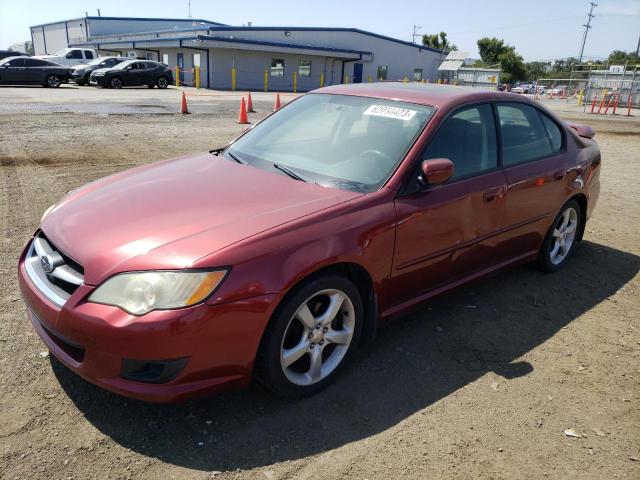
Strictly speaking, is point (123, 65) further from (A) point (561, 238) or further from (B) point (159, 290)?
(B) point (159, 290)

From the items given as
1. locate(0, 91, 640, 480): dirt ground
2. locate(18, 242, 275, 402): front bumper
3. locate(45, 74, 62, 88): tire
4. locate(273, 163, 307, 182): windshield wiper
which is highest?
locate(273, 163, 307, 182): windshield wiper

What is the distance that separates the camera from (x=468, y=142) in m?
3.60

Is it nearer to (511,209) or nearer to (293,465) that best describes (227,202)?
(293,465)

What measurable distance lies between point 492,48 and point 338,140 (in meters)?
73.7

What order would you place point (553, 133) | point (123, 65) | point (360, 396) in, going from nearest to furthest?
point (360, 396) → point (553, 133) → point (123, 65)

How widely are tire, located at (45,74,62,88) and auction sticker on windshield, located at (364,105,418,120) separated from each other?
27.4 metres

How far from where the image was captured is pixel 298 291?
102 inches

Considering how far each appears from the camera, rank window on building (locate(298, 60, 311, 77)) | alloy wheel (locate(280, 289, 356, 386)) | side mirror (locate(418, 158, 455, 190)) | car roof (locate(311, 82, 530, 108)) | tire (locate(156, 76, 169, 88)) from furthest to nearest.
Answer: window on building (locate(298, 60, 311, 77)), tire (locate(156, 76, 169, 88)), car roof (locate(311, 82, 530, 108)), side mirror (locate(418, 158, 455, 190)), alloy wheel (locate(280, 289, 356, 386))

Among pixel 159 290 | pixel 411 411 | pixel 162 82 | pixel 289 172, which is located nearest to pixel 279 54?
pixel 162 82

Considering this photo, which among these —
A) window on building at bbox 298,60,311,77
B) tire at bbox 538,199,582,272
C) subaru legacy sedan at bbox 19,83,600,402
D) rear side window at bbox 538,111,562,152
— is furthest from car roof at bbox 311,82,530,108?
window on building at bbox 298,60,311,77

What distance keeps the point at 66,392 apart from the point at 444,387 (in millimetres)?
2111

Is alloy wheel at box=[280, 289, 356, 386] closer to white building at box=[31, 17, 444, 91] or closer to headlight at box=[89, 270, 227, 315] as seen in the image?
headlight at box=[89, 270, 227, 315]

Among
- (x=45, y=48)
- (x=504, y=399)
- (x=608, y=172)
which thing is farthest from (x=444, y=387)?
(x=45, y=48)

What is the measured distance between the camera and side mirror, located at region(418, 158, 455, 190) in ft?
9.89
